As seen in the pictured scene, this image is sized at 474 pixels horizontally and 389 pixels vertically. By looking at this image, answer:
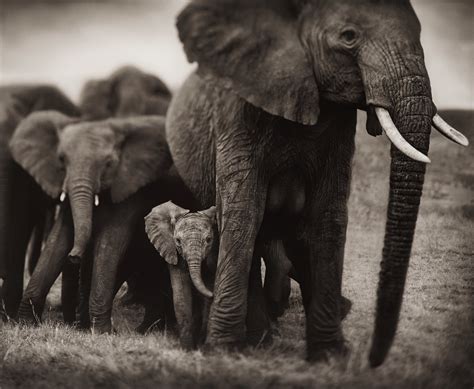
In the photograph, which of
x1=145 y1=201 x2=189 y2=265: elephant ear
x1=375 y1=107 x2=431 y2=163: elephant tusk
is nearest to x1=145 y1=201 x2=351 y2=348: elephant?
x1=145 y1=201 x2=189 y2=265: elephant ear

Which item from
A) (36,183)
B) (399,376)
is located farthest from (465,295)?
(36,183)

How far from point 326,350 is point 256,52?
118cm

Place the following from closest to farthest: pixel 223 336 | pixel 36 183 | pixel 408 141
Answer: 1. pixel 408 141
2. pixel 223 336
3. pixel 36 183

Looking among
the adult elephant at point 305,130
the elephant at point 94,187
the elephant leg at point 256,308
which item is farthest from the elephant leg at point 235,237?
the elephant at point 94,187

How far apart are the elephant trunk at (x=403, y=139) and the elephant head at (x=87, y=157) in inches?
A: 67.8

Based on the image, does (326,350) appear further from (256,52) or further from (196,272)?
(256,52)

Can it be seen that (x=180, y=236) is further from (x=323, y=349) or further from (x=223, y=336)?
(x=323, y=349)

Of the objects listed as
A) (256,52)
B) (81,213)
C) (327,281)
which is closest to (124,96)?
(81,213)

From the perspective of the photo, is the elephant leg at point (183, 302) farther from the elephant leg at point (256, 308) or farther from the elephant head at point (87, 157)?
the elephant head at point (87, 157)

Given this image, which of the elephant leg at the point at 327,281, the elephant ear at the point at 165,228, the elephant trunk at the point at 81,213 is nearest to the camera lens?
the elephant leg at the point at 327,281

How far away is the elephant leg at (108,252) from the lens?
432 centimetres

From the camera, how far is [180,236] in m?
3.95

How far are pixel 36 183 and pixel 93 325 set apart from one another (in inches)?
48.9

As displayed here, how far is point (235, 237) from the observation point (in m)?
3.53
